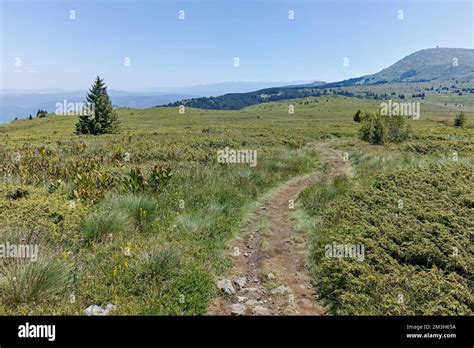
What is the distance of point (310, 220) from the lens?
10.3 meters

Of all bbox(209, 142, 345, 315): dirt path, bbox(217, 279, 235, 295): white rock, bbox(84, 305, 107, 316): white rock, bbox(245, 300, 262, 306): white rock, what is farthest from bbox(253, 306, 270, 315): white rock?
bbox(84, 305, 107, 316): white rock

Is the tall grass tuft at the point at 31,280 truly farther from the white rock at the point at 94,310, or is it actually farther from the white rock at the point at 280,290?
the white rock at the point at 280,290

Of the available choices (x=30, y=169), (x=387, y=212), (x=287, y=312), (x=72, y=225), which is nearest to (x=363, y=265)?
Result: (x=287, y=312)

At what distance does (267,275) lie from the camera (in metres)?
6.91

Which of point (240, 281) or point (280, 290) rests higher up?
point (240, 281)

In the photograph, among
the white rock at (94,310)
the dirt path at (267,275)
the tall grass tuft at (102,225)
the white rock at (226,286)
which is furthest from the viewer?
the tall grass tuft at (102,225)

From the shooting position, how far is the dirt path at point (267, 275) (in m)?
5.77

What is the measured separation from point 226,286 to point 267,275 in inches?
42.8

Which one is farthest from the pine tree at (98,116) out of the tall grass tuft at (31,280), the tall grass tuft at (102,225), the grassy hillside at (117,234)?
the tall grass tuft at (31,280)

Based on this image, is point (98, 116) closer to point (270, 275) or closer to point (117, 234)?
point (117, 234)

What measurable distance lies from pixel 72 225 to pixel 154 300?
3442 millimetres

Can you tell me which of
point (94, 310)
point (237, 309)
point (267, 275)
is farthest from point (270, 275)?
point (94, 310)

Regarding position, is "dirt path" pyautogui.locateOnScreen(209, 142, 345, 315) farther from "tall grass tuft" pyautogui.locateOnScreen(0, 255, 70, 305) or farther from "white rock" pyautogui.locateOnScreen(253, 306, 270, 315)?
"tall grass tuft" pyautogui.locateOnScreen(0, 255, 70, 305)
